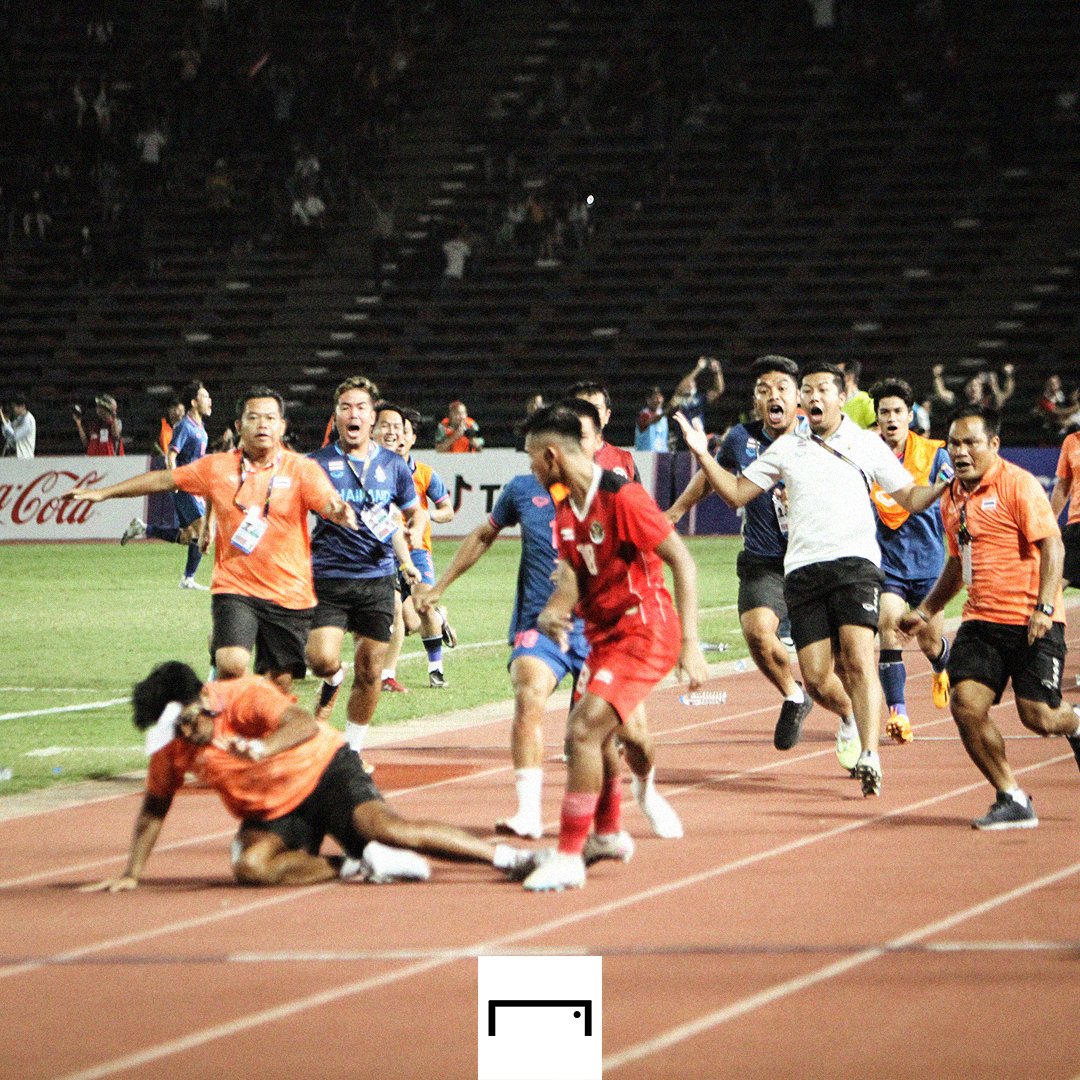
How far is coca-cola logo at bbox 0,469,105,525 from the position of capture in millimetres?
31953

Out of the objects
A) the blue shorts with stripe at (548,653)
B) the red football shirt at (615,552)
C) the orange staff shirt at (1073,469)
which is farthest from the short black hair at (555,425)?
the orange staff shirt at (1073,469)

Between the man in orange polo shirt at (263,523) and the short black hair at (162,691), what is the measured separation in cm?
263

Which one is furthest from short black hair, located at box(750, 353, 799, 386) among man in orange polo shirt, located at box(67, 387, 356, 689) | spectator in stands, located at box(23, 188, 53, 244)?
spectator in stands, located at box(23, 188, 53, 244)

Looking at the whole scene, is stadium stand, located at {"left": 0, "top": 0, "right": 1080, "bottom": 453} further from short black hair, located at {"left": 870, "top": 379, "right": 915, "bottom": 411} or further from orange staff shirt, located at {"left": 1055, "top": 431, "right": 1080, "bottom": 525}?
short black hair, located at {"left": 870, "top": 379, "right": 915, "bottom": 411}

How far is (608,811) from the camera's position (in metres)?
8.02

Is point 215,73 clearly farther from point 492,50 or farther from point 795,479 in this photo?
point 795,479

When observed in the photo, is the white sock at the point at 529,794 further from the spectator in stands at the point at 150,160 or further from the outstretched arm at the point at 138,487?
the spectator in stands at the point at 150,160

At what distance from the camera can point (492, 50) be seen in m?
44.3

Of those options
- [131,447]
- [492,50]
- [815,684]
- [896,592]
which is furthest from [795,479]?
[492,50]

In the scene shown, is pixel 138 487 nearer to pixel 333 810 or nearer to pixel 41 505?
pixel 333 810

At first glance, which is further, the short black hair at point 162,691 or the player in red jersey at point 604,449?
the player in red jersey at point 604,449

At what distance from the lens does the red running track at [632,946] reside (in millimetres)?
5340

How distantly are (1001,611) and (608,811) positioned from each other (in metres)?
2.21

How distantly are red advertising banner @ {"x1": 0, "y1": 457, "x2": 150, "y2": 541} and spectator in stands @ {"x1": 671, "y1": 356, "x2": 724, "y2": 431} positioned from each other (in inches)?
347
